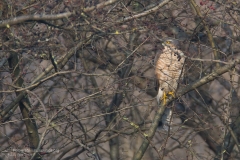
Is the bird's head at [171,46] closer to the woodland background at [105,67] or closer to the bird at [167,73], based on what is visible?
the woodland background at [105,67]

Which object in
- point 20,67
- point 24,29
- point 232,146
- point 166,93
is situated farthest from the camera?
point 232,146

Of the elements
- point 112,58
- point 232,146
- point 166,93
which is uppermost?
point 112,58

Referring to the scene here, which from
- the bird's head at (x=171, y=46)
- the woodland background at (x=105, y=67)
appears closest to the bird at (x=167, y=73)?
the woodland background at (x=105, y=67)

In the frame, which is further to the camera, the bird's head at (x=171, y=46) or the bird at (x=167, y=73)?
the bird at (x=167, y=73)

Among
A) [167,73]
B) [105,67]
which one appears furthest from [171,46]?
[105,67]

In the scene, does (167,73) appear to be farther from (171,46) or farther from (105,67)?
(105,67)

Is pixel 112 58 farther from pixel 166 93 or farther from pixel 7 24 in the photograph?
pixel 7 24

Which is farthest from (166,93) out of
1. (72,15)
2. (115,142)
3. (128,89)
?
(72,15)

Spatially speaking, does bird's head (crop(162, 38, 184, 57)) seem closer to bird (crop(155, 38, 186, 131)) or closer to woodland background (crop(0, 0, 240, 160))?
woodland background (crop(0, 0, 240, 160))

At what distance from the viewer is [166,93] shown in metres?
8.02

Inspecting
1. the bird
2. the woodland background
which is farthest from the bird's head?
the bird

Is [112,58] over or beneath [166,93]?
over

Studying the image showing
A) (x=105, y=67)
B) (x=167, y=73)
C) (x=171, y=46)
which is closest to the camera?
(x=171, y=46)

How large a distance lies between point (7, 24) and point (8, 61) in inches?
69.3
